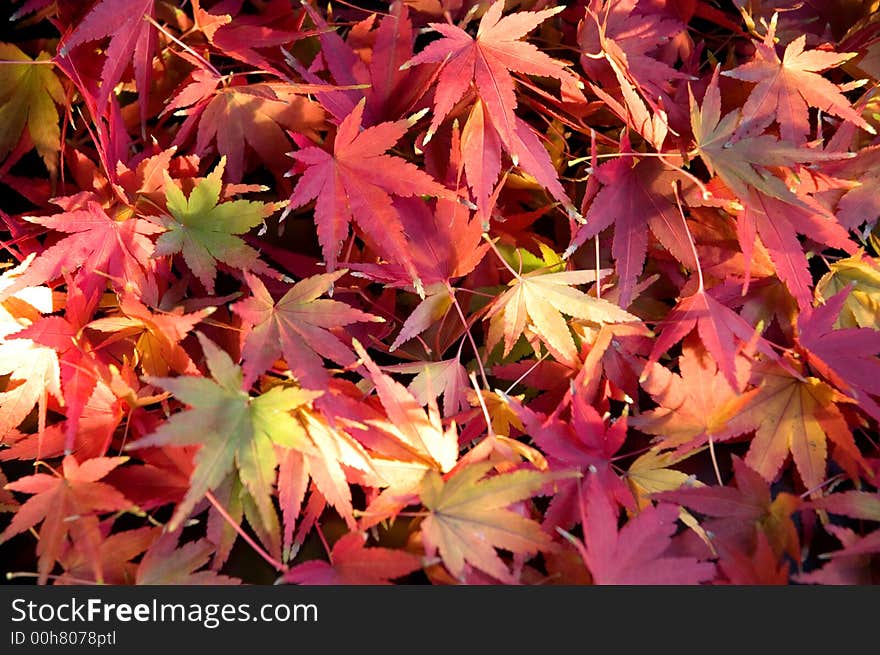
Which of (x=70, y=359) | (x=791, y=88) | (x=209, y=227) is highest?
(x=791, y=88)

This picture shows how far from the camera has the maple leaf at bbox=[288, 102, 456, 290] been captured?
677 mm

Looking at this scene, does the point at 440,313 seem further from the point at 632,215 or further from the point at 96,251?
the point at 96,251

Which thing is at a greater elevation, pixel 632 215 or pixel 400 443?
pixel 632 215

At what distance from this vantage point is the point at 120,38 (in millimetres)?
737

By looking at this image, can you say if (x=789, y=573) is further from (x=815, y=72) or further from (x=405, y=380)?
(x=815, y=72)

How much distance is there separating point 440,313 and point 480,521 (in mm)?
225

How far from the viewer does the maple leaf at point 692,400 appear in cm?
68

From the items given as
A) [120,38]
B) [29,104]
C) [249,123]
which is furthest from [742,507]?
[29,104]

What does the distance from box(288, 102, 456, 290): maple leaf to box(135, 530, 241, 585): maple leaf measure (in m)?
0.27

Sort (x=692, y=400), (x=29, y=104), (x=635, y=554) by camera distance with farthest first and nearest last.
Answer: (x=29, y=104) → (x=692, y=400) → (x=635, y=554)

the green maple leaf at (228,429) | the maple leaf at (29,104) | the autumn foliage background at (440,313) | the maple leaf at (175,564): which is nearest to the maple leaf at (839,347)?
the autumn foliage background at (440,313)

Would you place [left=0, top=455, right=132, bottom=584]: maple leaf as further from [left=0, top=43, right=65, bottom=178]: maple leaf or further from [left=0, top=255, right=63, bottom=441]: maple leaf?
[left=0, top=43, right=65, bottom=178]: maple leaf

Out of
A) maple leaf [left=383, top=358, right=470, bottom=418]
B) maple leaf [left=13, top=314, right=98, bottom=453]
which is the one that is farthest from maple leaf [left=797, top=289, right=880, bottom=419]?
maple leaf [left=13, top=314, right=98, bottom=453]

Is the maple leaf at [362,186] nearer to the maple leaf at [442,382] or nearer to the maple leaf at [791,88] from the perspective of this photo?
the maple leaf at [442,382]
